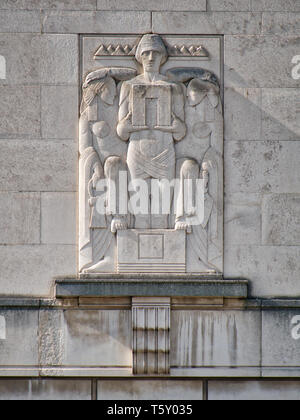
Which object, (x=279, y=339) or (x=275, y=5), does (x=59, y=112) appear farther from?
(x=279, y=339)

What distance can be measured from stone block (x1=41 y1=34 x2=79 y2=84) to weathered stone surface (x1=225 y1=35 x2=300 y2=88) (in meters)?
1.94

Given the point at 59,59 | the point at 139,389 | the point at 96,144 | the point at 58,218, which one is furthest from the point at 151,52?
the point at 139,389

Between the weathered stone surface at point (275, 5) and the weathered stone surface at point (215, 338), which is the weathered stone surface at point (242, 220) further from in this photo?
the weathered stone surface at point (275, 5)

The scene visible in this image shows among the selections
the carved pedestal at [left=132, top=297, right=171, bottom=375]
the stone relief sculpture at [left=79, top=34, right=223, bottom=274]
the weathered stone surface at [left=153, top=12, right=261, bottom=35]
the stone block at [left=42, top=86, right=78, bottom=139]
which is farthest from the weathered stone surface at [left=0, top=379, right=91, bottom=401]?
the weathered stone surface at [left=153, top=12, right=261, bottom=35]

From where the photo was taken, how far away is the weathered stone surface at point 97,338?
1277 cm

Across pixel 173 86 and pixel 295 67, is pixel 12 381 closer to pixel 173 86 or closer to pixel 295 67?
pixel 173 86

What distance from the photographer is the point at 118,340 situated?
1277cm

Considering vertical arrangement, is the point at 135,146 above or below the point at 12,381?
above

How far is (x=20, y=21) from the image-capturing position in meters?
13.1

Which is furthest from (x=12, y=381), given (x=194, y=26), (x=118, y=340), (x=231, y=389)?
(x=194, y=26)

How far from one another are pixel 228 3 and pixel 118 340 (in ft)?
14.7

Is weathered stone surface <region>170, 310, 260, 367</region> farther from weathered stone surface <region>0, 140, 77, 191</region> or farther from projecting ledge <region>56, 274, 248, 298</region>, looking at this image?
weathered stone surface <region>0, 140, 77, 191</region>

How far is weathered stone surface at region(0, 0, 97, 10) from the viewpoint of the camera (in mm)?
13086
